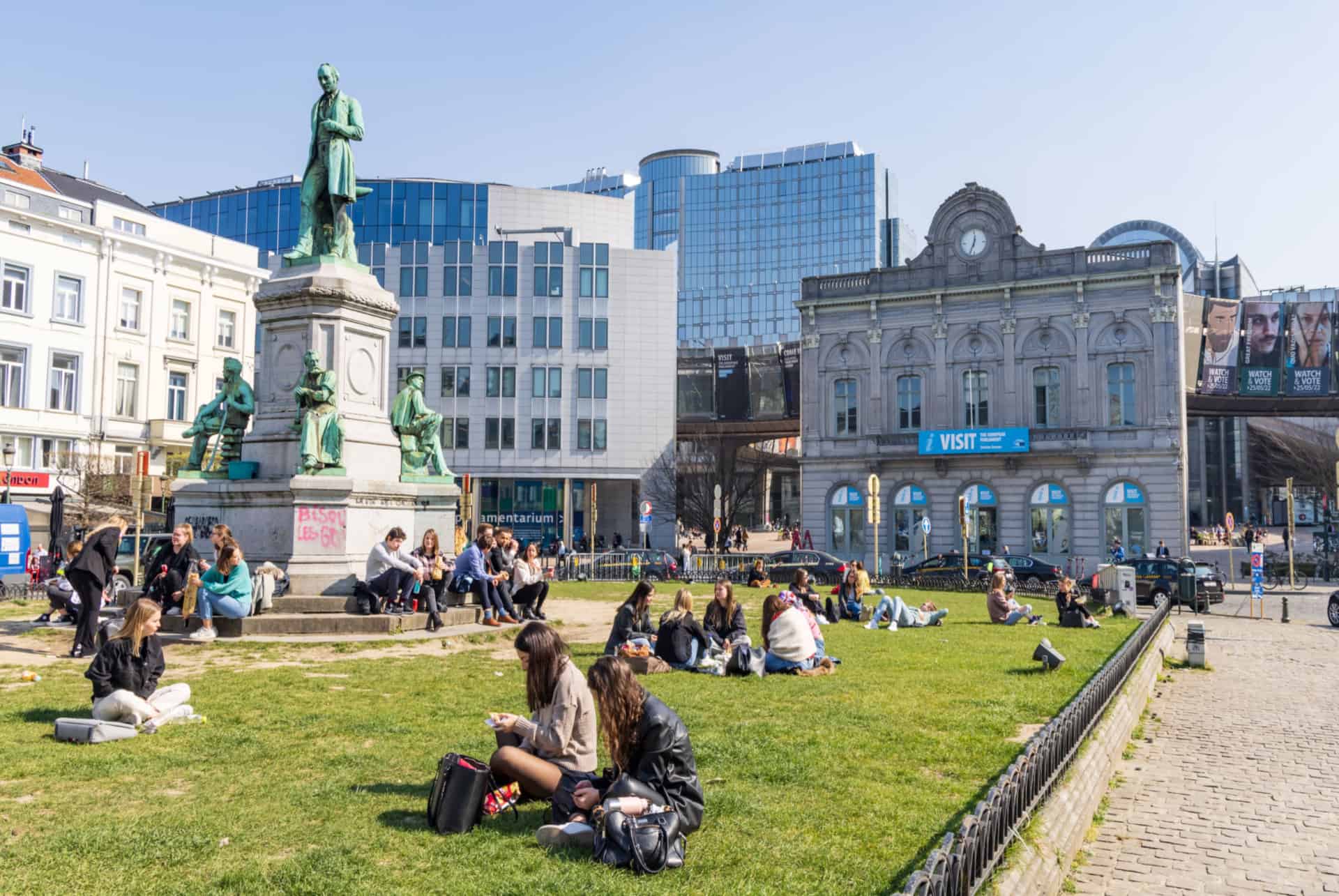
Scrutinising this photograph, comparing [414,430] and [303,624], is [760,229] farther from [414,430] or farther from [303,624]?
[303,624]

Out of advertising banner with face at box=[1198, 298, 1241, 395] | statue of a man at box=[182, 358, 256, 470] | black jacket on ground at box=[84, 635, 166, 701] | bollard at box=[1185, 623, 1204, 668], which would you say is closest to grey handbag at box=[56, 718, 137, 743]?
black jacket on ground at box=[84, 635, 166, 701]

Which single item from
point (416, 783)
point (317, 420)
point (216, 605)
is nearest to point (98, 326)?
point (317, 420)

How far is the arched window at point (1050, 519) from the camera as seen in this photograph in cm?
4547

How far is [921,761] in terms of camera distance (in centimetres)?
855

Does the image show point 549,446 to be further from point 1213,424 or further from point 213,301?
point 1213,424

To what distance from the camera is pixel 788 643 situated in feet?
42.7

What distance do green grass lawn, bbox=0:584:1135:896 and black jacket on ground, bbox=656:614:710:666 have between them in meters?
0.51

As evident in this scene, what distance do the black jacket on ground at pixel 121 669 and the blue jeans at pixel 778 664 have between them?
712 cm

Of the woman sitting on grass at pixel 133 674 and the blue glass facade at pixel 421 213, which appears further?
the blue glass facade at pixel 421 213

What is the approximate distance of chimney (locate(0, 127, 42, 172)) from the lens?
46.1 m

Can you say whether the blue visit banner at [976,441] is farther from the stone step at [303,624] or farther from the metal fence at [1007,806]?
the metal fence at [1007,806]

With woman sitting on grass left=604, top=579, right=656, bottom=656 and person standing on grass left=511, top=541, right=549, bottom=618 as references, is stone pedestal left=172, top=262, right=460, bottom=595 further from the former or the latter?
woman sitting on grass left=604, top=579, right=656, bottom=656

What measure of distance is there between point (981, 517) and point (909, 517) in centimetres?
334

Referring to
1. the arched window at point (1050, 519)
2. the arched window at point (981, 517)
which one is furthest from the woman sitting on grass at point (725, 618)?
the arched window at point (1050, 519)
